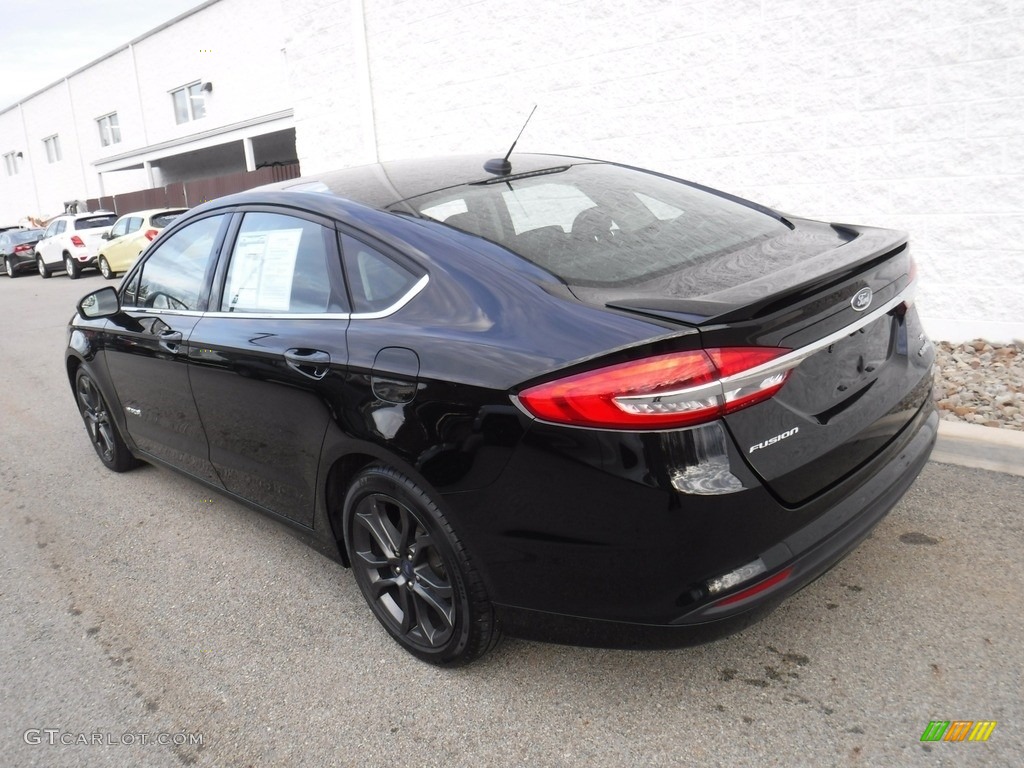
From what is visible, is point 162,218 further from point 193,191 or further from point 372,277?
point 372,277

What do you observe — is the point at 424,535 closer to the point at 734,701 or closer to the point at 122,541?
the point at 734,701

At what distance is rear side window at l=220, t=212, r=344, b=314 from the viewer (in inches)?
116

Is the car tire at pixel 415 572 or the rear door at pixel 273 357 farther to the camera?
the rear door at pixel 273 357

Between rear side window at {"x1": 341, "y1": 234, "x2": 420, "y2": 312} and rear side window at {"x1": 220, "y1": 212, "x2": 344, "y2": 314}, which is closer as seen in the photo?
rear side window at {"x1": 341, "y1": 234, "x2": 420, "y2": 312}

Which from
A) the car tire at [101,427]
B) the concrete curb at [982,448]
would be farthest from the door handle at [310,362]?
the concrete curb at [982,448]

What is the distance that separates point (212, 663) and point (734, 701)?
183cm

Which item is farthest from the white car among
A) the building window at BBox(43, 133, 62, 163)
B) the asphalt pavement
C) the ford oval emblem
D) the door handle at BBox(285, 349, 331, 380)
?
the ford oval emblem

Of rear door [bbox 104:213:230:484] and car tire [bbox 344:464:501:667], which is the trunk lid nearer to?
car tire [bbox 344:464:501:667]

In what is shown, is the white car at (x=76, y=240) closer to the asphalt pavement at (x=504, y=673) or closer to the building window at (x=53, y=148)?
the building window at (x=53, y=148)

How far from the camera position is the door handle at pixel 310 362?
9.04 feet

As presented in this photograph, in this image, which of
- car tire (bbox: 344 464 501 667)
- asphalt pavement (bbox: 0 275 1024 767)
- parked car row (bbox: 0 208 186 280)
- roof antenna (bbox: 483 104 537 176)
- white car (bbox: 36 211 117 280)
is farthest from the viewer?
white car (bbox: 36 211 117 280)

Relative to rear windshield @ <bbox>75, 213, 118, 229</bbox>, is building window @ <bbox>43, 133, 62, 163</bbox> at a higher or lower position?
higher

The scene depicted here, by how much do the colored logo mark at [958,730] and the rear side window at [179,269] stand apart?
3222 millimetres

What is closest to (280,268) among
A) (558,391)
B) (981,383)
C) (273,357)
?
(273,357)
